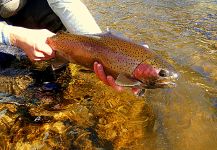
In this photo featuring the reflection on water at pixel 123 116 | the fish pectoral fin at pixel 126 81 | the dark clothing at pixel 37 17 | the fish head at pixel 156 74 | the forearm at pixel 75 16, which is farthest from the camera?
the dark clothing at pixel 37 17

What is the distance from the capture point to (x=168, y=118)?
298cm

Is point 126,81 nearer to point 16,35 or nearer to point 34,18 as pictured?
point 16,35

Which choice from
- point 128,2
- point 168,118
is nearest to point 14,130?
point 168,118

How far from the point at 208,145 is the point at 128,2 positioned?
172 inches

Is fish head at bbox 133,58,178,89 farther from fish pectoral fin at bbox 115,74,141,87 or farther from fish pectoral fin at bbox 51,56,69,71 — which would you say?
fish pectoral fin at bbox 51,56,69,71

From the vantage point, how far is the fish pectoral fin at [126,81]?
2.29 meters

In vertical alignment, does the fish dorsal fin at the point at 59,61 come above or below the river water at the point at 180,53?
above

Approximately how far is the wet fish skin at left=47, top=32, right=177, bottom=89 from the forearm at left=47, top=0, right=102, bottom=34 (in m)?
0.43

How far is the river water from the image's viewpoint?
2.80 m

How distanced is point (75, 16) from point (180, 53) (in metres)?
1.68

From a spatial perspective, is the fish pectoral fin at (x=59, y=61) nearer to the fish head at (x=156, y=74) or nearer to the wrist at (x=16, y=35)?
the wrist at (x=16, y=35)

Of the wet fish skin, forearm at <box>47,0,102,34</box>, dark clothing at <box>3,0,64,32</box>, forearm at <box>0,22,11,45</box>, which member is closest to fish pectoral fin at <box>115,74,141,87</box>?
the wet fish skin

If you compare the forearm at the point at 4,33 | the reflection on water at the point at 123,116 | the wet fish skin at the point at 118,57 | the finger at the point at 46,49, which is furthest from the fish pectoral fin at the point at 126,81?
the forearm at the point at 4,33

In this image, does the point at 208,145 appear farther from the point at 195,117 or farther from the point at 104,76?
the point at 104,76
